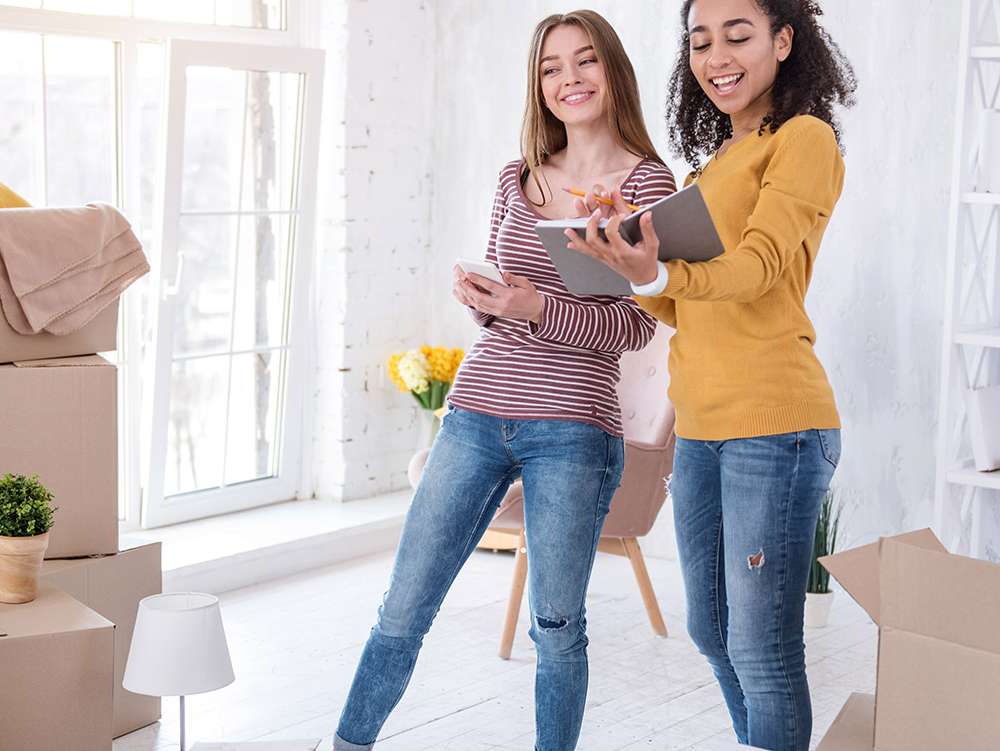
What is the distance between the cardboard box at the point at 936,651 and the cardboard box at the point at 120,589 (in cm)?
170

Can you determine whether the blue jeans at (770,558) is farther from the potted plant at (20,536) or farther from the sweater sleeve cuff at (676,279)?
the potted plant at (20,536)

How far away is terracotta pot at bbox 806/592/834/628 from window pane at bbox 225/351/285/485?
6.33 ft

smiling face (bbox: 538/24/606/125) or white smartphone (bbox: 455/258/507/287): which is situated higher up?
smiling face (bbox: 538/24/606/125)

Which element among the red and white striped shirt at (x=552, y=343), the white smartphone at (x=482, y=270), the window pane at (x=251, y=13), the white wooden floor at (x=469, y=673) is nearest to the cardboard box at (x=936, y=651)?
the red and white striped shirt at (x=552, y=343)

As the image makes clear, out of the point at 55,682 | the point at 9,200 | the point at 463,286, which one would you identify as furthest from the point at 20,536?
the point at 463,286

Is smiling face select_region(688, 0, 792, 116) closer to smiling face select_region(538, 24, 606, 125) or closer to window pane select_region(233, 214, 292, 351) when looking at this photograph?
smiling face select_region(538, 24, 606, 125)

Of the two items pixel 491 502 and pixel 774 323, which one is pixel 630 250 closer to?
pixel 774 323

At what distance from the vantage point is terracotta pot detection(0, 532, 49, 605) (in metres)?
2.30

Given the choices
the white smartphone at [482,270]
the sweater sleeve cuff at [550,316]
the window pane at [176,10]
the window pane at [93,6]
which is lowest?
the sweater sleeve cuff at [550,316]

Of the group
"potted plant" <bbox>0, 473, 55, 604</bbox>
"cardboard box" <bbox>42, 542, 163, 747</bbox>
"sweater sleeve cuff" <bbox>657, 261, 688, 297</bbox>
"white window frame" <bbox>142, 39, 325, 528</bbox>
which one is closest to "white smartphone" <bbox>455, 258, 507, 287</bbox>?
"sweater sleeve cuff" <bbox>657, 261, 688, 297</bbox>

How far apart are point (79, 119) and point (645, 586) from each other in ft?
7.09

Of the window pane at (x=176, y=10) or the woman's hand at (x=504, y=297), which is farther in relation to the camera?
the window pane at (x=176, y=10)

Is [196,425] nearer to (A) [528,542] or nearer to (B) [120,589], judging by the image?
(B) [120,589]

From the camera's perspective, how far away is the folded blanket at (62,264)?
2.54 m
